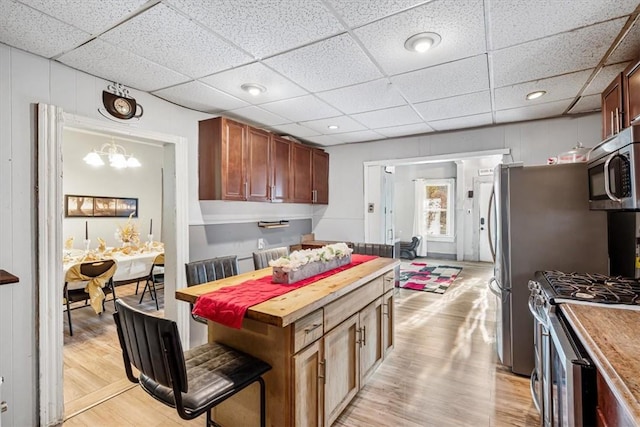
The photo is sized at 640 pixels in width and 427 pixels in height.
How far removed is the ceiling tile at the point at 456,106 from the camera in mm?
2802

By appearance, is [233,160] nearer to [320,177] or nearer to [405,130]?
[320,177]

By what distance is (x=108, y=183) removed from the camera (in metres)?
5.74

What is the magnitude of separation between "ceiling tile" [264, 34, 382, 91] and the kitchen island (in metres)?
1.46

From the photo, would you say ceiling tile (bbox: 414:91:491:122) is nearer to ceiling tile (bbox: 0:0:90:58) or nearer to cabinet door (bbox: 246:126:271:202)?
cabinet door (bbox: 246:126:271:202)

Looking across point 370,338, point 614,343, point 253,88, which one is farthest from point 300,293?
point 253,88

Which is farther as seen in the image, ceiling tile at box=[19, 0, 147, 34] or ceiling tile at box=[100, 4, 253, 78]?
ceiling tile at box=[100, 4, 253, 78]

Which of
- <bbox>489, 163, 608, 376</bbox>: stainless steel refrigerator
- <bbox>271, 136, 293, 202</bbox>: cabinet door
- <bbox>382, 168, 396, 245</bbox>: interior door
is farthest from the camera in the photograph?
<bbox>382, 168, 396, 245</bbox>: interior door

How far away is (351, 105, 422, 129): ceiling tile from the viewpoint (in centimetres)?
317

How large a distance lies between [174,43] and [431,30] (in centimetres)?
148

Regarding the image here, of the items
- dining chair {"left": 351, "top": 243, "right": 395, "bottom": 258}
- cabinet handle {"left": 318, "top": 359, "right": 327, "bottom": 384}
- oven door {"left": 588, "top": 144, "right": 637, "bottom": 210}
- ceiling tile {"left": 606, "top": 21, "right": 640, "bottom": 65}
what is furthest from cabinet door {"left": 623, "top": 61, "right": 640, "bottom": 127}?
cabinet handle {"left": 318, "top": 359, "right": 327, "bottom": 384}

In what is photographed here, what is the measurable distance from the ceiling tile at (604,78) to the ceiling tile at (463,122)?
0.85 metres

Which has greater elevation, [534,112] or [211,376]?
[534,112]

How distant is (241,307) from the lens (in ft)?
5.03

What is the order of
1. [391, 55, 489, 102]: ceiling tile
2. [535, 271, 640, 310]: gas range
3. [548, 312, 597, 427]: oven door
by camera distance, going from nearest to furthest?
[548, 312, 597, 427]: oven door, [535, 271, 640, 310]: gas range, [391, 55, 489, 102]: ceiling tile
